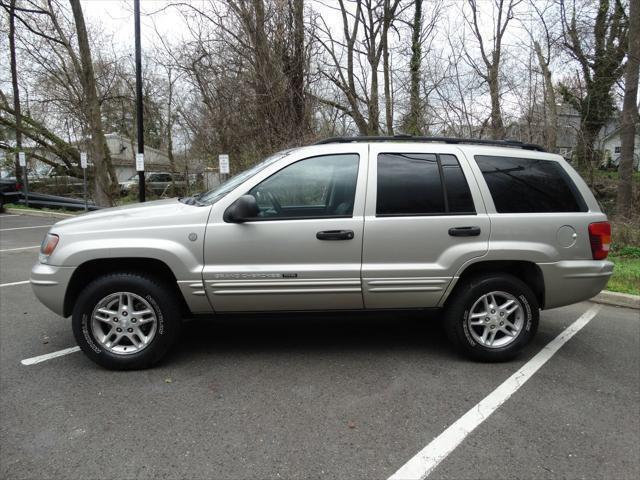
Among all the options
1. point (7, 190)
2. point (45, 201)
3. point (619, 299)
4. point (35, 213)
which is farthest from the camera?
point (7, 190)

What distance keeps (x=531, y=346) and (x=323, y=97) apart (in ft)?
31.7

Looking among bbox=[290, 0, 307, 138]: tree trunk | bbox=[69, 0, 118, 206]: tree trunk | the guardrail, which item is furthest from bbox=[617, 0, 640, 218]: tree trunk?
the guardrail

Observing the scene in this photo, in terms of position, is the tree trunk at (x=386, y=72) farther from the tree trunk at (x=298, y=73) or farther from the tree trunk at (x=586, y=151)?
the tree trunk at (x=586, y=151)

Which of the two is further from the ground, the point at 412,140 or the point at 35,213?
the point at 412,140

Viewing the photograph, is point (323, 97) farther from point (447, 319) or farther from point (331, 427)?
point (331, 427)

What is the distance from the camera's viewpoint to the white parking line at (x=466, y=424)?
2527 mm

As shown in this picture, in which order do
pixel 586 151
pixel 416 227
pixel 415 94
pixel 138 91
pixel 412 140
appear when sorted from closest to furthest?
pixel 416 227
pixel 412 140
pixel 586 151
pixel 415 94
pixel 138 91

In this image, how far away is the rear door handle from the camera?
3.68 metres

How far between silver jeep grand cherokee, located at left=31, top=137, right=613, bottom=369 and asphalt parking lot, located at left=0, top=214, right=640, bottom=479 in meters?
0.32

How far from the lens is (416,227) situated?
3662 millimetres

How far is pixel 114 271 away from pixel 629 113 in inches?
485

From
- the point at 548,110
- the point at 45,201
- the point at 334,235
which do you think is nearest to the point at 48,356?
the point at 334,235

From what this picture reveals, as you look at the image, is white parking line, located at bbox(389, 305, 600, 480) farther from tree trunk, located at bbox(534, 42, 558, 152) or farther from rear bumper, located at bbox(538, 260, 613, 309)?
tree trunk, located at bbox(534, 42, 558, 152)

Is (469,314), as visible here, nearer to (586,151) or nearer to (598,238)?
(598,238)
